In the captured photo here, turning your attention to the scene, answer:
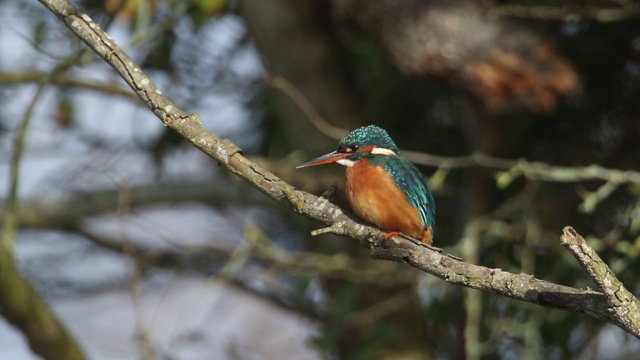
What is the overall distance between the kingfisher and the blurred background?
1.94 feet

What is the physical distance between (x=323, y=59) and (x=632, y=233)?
1821 millimetres

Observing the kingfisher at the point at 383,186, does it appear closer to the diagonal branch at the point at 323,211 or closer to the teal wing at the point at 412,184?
the teal wing at the point at 412,184

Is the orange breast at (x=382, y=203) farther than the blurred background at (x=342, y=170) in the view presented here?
No

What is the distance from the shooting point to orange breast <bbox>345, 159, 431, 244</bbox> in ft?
8.28

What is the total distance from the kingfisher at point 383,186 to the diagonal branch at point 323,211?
49 centimetres

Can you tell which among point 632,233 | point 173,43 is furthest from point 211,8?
point 632,233

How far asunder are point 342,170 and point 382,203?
2029mm

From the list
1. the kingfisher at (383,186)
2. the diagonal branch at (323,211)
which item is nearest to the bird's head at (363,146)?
the kingfisher at (383,186)

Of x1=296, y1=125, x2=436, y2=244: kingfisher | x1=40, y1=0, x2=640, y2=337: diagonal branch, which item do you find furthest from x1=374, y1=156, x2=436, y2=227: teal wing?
x1=40, y1=0, x2=640, y2=337: diagonal branch

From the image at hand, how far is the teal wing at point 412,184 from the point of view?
263 cm

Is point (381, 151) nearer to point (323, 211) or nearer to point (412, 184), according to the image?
point (412, 184)

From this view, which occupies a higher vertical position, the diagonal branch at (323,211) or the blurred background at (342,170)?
the blurred background at (342,170)

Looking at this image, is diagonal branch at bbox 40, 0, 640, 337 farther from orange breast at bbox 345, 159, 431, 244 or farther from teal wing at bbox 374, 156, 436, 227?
teal wing at bbox 374, 156, 436, 227

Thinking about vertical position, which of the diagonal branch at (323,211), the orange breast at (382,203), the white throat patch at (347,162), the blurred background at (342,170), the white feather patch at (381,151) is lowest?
the diagonal branch at (323,211)
